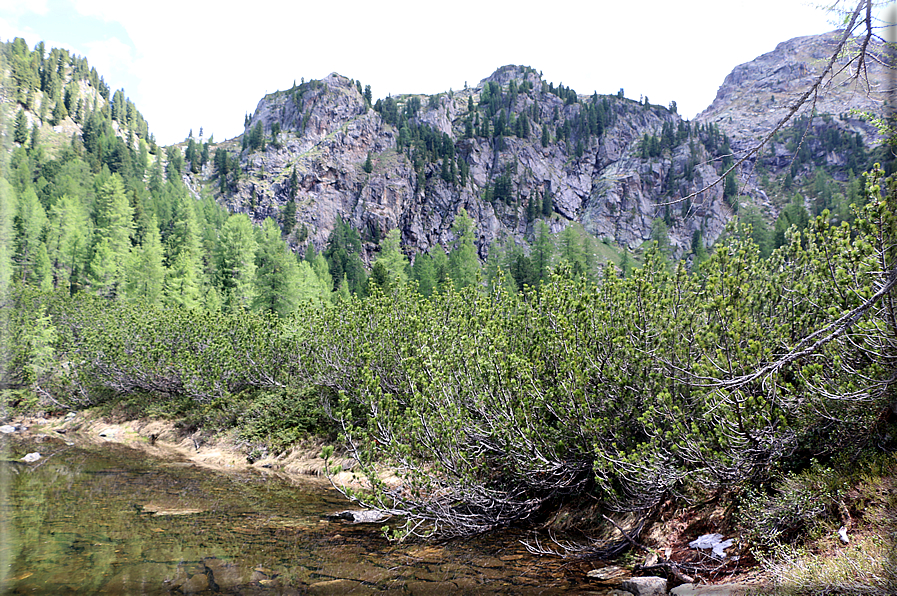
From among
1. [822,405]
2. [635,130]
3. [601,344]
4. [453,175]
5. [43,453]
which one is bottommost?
[43,453]

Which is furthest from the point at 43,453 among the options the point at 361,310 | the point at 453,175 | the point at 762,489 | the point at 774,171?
the point at 774,171

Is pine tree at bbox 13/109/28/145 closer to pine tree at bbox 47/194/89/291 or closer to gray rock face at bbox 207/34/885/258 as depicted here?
gray rock face at bbox 207/34/885/258

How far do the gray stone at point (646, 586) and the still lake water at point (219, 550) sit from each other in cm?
76

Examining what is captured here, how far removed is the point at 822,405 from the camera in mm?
7250

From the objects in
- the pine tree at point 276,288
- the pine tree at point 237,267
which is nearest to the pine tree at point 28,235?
the pine tree at point 237,267

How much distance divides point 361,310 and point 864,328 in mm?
15418

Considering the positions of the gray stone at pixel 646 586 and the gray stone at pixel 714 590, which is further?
the gray stone at pixel 646 586

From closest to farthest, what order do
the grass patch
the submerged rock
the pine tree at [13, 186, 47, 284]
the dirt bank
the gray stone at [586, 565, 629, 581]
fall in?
1. the grass patch
2. the gray stone at [586, 565, 629, 581]
3. the submerged rock
4. the dirt bank
5. the pine tree at [13, 186, 47, 284]

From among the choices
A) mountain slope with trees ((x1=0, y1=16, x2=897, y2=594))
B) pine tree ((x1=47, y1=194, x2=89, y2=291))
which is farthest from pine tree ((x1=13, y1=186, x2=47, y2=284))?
pine tree ((x1=47, y1=194, x2=89, y2=291))

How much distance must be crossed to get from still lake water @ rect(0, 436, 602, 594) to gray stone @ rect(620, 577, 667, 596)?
0.76 metres

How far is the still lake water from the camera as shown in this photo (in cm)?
838

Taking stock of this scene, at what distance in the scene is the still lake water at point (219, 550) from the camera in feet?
27.5

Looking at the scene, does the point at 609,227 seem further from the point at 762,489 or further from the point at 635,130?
the point at 762,489

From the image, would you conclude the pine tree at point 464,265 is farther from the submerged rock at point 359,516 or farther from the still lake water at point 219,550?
the still lake water at point 219,550
